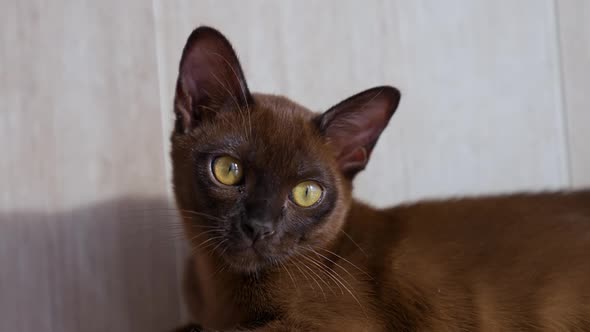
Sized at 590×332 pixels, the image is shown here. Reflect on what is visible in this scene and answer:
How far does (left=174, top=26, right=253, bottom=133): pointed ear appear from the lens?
1029 mm

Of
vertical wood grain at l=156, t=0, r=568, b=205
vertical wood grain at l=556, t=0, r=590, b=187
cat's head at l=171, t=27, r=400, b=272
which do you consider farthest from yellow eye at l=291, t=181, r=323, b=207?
vertical wood grain at l=556, t=0, r=590, b=187

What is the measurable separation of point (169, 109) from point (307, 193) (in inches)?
19.2

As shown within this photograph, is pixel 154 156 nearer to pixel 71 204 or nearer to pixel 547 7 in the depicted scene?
pixel 71 204

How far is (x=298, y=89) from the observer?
1.47 meters

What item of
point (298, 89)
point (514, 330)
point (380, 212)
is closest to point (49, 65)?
point (298, 89)

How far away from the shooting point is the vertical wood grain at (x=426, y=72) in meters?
1.43

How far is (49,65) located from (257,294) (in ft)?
1.97

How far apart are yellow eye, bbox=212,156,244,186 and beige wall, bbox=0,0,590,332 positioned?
293mm

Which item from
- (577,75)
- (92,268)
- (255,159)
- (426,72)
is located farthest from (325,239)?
(577,75)

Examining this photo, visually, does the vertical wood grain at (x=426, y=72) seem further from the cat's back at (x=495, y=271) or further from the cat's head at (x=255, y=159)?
the cat's back at (x=495, y=271)

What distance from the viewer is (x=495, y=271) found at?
3.42 feet

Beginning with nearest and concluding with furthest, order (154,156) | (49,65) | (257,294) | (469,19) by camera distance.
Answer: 1. (257,294)
2. (49,65)
3. (154,156)
4. (469,19)

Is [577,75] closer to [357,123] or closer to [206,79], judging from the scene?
[357,123]

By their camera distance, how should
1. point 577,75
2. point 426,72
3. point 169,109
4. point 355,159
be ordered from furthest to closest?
point 577,75 → point 426,72 → point 169,109 → point 355,159
